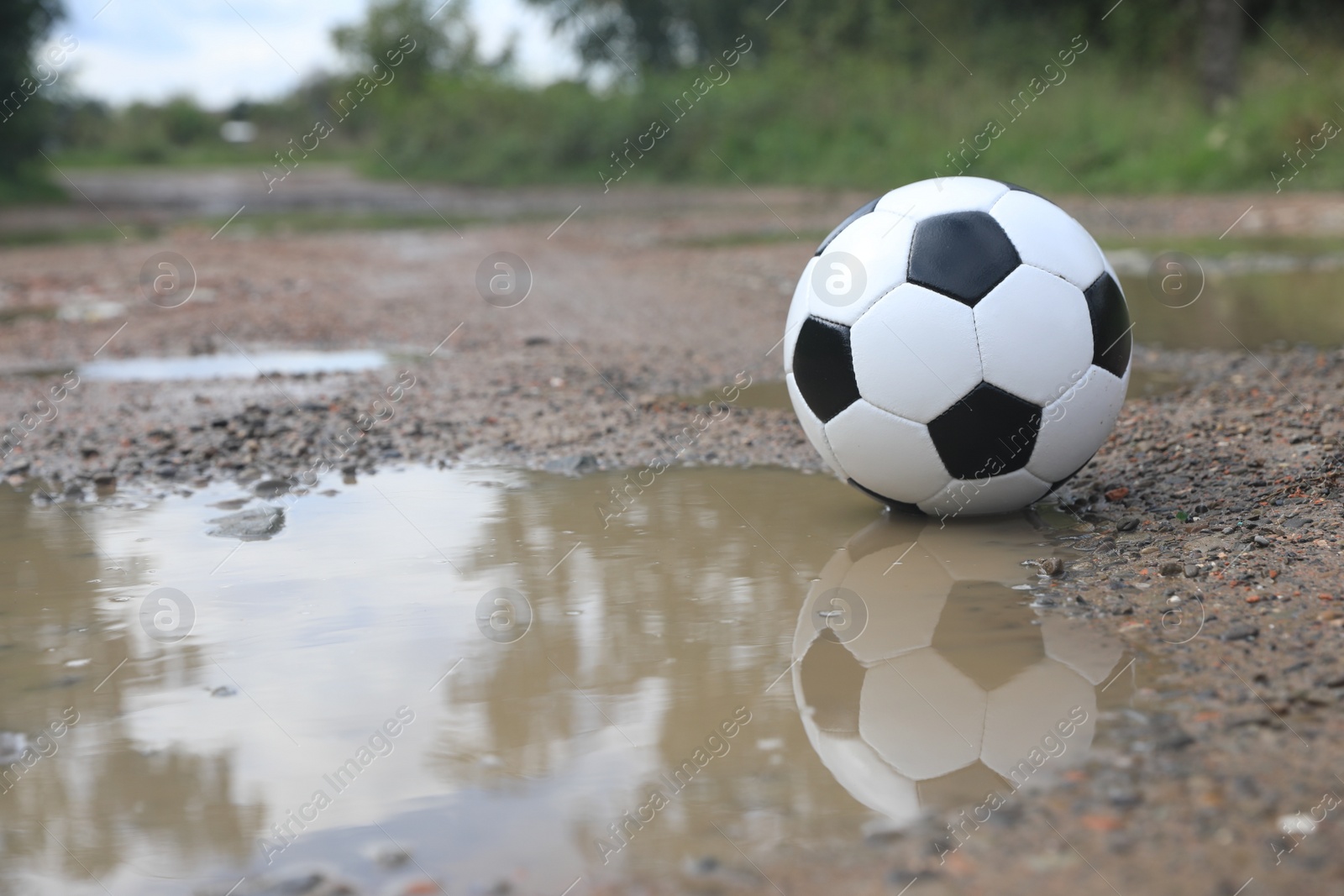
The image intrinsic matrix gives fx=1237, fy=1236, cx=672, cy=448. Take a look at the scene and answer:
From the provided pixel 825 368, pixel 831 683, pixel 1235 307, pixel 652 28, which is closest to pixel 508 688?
pixel 831 683

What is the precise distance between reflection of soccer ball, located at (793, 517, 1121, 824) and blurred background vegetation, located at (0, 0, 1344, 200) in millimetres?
14791

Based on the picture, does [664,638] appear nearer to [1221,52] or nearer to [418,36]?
[1221,52]

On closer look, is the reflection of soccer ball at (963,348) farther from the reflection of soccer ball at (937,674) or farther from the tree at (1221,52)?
the tree at (1221,52)

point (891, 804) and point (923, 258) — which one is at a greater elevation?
point (923, 258)

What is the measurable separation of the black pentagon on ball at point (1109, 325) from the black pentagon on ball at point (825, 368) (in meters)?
0.82

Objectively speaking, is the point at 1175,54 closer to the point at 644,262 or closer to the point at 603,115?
the point at 603,115

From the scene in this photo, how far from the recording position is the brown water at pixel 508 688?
2.53 m

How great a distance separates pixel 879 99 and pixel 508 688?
78.2 feet

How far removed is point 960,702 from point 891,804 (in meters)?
0.53

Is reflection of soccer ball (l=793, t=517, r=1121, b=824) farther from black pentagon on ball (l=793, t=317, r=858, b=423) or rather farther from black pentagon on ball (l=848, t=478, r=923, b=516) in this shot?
black pentagon on ball (l=793, t=317, r=858, b=423)

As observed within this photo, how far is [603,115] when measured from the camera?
31.5 m

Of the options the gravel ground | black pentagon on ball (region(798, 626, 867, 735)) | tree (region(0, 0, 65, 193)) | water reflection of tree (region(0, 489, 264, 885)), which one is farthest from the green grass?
water reflection of tree (region(0, 489, 264, 885))

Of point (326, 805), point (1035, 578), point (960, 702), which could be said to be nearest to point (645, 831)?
point (326, 805)

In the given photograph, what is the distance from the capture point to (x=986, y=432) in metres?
4.04
